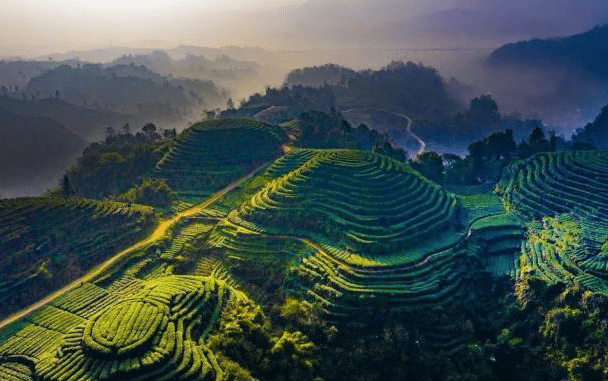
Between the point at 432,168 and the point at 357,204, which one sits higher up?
the point at 432,168

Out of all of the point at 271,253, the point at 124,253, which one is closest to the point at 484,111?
the point at 271,253

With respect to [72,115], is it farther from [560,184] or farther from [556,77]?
[556,77]

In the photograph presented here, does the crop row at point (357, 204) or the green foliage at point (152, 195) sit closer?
the crop row at point (357, 204)

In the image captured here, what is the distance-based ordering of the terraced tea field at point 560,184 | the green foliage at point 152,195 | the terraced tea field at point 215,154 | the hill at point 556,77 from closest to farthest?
the terraced tea field at point 560,184 < the green foliage at point 152,195 < the terraced tea field at point 215,154 < the hill at point 556,77

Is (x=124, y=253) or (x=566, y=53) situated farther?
(x=566, y=53)

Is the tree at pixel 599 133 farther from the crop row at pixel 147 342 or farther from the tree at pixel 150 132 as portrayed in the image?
the crop row at pixel 147 342

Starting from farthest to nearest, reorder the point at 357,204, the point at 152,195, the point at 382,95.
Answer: the point at 382,95, the point at 152,195, the point at 357,204

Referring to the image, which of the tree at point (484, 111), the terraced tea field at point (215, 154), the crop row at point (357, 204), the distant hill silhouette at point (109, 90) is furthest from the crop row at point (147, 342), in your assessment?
the distant hill silhouette at point (109, 90)
